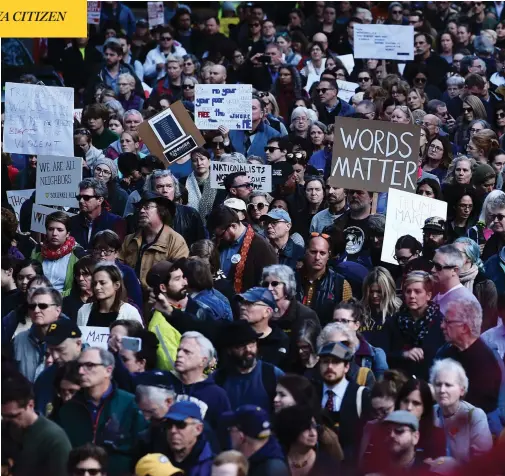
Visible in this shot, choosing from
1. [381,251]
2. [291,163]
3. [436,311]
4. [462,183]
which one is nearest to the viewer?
[436,311]

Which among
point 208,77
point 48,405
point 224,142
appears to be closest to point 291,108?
point 208,77

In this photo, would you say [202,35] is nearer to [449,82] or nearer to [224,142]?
[449,82]

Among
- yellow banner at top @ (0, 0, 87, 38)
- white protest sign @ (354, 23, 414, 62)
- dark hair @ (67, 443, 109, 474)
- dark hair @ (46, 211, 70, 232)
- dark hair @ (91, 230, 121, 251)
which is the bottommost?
dark hair @ (67, 443, 109, 474)

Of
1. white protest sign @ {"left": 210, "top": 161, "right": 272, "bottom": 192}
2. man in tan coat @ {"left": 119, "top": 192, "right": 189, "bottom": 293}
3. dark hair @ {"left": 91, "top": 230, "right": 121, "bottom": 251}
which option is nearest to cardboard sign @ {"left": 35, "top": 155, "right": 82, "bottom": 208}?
white protest sign @ {"left": 210, "top": 161, "right": 272, "bottom": 192}

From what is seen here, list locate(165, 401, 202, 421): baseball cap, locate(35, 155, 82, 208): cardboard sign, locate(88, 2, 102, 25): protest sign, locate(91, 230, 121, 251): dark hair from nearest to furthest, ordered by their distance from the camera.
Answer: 1. locate(165, 401, 202, 421): baseball cap
2. locate(91, 230, 121, 251): dark hair
3. locate(35, 155, 82, 208): cardboard sign
4. locate(88, 2, 102, 25): protest sign

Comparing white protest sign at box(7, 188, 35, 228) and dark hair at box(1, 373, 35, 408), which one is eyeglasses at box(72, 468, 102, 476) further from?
white protest sign at box(7, 188, 35, 228)

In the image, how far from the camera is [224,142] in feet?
49.9

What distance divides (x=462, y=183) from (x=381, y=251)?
1.70 m

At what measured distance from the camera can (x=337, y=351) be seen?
877cm

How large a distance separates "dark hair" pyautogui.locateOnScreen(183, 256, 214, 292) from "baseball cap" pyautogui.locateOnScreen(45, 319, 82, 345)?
1.06 m

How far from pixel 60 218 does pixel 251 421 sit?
416cm

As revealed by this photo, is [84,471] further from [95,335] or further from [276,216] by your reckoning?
[276,216]

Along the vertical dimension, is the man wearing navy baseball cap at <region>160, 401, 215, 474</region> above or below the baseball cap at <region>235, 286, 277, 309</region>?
below

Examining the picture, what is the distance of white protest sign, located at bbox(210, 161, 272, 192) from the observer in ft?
44.2
